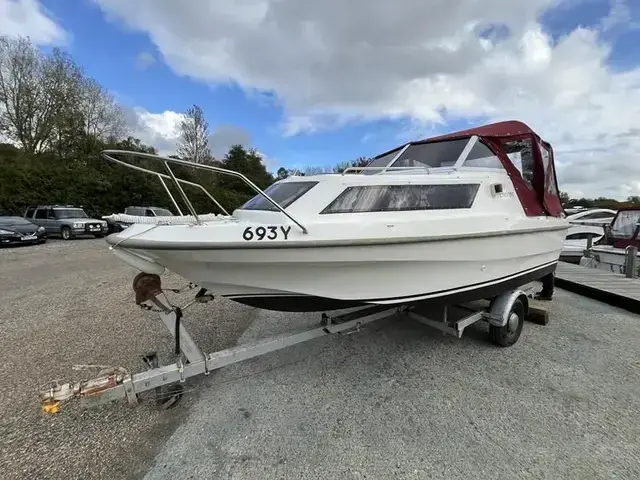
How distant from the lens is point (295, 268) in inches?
98.8

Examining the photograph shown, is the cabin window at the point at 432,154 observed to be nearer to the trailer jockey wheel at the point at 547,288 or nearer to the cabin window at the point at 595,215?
the trailer jockey wheel at the point at 547,288

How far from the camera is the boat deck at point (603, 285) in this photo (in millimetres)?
5199

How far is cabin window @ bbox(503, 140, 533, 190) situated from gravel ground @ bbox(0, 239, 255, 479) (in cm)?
401

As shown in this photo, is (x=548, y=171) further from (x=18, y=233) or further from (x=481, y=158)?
(x=18, y=233)

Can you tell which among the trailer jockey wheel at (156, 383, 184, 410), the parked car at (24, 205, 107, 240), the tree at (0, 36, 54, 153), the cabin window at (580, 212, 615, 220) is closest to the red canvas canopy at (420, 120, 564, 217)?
the trailer jockey wheel at (156, 383, 184, 410)

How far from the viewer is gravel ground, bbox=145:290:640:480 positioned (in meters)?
2.10

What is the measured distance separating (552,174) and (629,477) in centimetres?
412

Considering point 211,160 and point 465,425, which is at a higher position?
point 211,160

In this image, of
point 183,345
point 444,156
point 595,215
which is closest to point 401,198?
point 444,156

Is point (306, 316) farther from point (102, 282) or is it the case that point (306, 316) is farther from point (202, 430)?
point (102, 282)

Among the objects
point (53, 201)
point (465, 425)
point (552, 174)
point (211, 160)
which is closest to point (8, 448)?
point (465, 425)

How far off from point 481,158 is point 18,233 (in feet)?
53.9

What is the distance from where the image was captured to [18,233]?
1323 centimetres

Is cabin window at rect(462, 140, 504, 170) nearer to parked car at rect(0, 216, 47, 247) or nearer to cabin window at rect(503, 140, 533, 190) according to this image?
cabin window at rect(503, 140, 533, 190)
